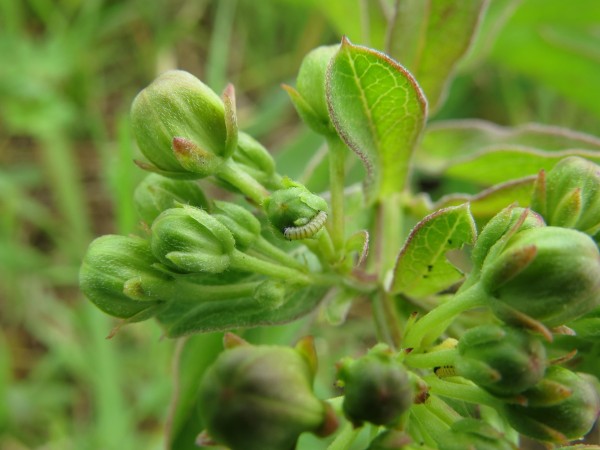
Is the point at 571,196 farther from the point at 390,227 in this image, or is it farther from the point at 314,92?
the point at 390,227

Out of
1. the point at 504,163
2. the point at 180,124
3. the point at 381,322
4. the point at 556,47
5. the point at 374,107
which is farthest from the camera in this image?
the point at 556,47

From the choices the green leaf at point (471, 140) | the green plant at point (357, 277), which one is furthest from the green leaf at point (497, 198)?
the green leaf at point (471, 140)

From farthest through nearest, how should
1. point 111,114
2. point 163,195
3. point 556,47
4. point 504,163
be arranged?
1. point 111,114
2. point 556,47
3. point 504,163
4. point 163,195

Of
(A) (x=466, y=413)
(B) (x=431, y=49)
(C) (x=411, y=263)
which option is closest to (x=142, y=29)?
(B) (x=431, y=49)

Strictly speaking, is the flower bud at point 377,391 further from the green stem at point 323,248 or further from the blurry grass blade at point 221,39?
the blurry grass blade at point 221,39

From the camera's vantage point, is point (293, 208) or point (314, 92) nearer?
point (293, 208)

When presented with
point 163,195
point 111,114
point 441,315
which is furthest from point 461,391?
point 111,114
